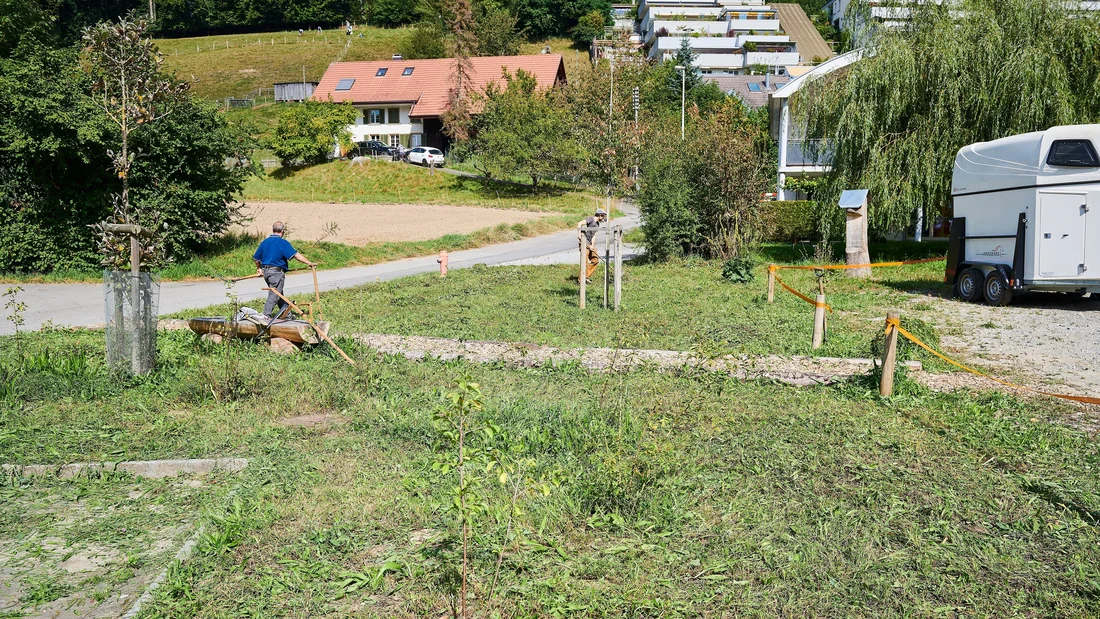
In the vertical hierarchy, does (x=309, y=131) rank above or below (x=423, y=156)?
above

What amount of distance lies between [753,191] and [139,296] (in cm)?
1476

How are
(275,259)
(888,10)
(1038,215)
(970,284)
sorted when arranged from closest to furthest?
1. (275,259)
2. (1038,215)
3. (970,284)
4. (888,10)

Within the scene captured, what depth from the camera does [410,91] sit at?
200ft

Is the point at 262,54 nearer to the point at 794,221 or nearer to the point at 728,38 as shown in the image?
the point at 728,38

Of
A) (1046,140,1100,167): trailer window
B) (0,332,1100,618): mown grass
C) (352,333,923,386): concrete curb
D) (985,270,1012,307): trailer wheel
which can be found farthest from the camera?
(985,270,1012,307): trailer wheel

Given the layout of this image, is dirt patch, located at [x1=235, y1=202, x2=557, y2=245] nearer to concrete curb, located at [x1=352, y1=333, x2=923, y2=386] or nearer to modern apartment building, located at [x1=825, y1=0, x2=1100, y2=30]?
modern apartment building, located at [x1=825, y1=0, x2=1100, y2=30]

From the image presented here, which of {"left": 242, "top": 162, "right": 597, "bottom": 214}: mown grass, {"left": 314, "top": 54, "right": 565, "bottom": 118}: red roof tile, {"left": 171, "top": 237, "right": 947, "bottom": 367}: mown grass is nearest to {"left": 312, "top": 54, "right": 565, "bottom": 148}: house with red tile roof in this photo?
{"left": 314, "top": 54, "right": 565, "bottom": 118}: red roof tile

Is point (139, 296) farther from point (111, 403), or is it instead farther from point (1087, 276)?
point (1087, 276)

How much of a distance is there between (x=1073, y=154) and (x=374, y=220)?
24537mm

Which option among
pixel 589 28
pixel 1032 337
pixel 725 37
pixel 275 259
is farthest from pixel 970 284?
pixel 589 28

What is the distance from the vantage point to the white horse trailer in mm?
13023

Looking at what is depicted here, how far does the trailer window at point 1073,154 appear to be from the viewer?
13.0m

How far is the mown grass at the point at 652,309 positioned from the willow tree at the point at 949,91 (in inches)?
89.0

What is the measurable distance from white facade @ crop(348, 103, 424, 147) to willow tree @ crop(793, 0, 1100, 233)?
4387cm
